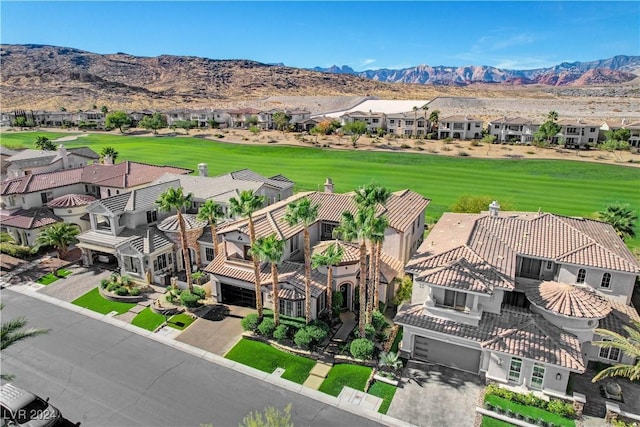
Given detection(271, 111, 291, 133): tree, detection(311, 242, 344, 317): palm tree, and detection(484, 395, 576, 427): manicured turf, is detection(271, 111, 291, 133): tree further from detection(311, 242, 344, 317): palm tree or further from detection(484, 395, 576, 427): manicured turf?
detection(484, 395, 576, 427): manicured turf

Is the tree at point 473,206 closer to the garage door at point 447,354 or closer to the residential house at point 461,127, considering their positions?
the garage door at point 447,354

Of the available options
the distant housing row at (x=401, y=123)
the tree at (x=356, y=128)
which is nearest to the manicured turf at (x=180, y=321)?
the tree at (x=356, y=128)

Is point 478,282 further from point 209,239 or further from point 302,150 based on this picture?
point 302,150

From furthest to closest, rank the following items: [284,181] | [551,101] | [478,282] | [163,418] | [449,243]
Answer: [551,101], [284,181], [449,243], [478,282], [163,418]

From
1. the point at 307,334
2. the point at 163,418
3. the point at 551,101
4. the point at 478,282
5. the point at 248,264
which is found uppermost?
the point at 551,101

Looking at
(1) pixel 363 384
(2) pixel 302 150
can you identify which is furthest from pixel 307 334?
(2) pixel 302 150

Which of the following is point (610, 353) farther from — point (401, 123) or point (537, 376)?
point (401, 123)
